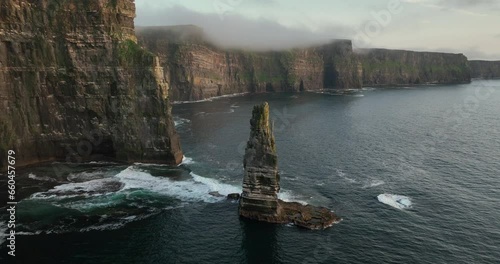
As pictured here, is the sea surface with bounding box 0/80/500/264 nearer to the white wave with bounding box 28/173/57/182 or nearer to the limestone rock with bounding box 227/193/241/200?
the white wave with bounding box 28/173/57/182

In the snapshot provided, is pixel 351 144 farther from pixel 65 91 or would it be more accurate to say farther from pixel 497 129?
pixel 65 91

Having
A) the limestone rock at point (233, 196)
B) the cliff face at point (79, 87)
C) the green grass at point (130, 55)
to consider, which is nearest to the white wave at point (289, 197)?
the limestone rock at point (233, 196)

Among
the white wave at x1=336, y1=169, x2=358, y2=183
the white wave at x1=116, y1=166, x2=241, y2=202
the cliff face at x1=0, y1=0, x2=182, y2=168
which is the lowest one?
the white wave at x1=336, y1=169, x2=358, y2=183

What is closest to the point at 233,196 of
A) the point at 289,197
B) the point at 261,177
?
the point at 289,197

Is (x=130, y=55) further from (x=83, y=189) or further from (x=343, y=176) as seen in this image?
(x=343, y=176)

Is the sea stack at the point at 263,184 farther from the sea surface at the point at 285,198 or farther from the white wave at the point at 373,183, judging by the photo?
the white wave at the point at 373,183

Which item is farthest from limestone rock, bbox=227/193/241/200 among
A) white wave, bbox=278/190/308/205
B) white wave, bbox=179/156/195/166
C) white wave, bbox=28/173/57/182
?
white wave, bbox=28/173/57/182
